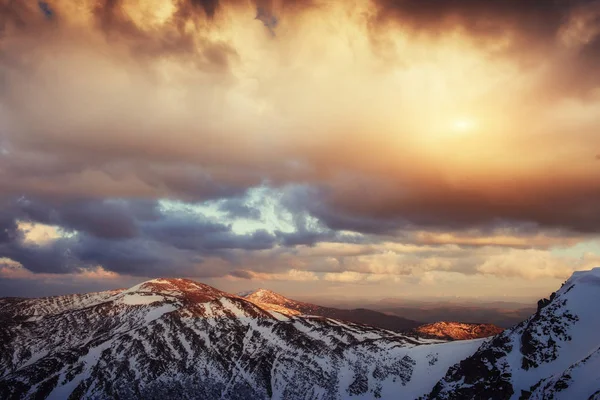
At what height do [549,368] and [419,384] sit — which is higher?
[549,368]

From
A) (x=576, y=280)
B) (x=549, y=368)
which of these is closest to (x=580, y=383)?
A: (x=549, y=368)

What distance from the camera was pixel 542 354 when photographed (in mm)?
137500

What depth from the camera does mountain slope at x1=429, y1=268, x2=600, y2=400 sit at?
125625 millimetres

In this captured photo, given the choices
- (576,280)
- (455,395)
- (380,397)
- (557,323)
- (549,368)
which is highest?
(576,280)

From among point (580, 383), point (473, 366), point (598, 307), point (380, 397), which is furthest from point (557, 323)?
point (380, 397)

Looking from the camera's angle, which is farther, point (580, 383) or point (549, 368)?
point (549, 368)

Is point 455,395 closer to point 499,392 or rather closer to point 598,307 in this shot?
point 499,392

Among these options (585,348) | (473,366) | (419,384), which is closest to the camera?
(585,348)

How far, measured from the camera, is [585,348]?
427 ft

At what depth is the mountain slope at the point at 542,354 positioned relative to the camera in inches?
4946

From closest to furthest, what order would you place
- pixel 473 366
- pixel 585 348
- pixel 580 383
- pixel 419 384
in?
1. pixel 580 383
2. pixel 585 348
3. pixel 473 366
4. pixel 419 384

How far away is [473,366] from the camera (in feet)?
495

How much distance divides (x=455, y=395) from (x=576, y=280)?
61965 mm

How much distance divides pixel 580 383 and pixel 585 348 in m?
30.4
